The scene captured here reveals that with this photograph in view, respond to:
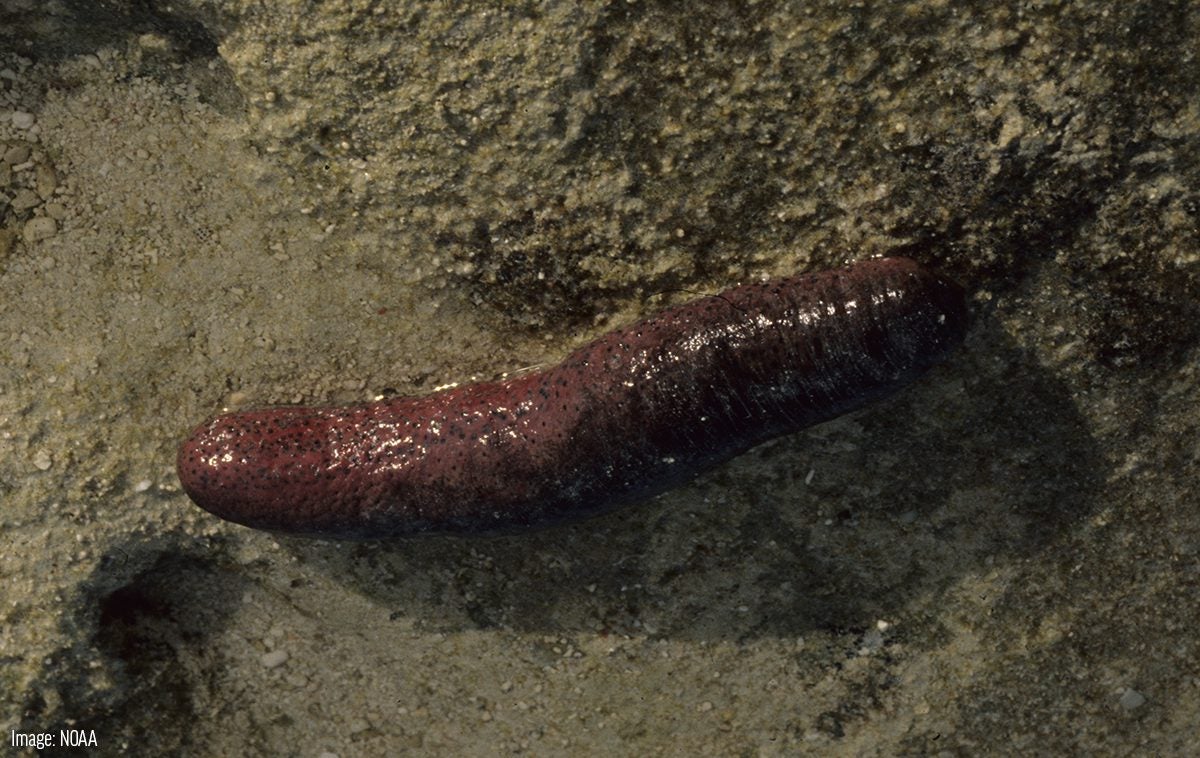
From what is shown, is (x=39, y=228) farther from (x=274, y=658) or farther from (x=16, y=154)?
(x=274, y=658)

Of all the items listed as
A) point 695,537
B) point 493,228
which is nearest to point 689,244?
point 493,228

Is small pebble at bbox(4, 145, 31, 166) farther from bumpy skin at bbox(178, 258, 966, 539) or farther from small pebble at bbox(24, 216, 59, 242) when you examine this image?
bumpy skin at bbox(178, 258, 966, 539)

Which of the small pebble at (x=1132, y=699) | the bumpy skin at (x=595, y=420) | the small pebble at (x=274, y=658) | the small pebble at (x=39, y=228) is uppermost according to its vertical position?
the small pebble at (x=39, y=228)

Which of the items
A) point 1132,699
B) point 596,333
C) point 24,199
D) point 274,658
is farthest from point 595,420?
point 1132,699

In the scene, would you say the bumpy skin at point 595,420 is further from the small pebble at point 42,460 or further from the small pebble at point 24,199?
the small pebble at point 24,199

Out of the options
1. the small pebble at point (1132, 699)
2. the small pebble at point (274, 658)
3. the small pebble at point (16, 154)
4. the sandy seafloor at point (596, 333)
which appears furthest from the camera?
the small pebble at point (274, 658)

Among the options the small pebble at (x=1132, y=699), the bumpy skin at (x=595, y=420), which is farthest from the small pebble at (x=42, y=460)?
the small pebble at (x=1132, y=699)

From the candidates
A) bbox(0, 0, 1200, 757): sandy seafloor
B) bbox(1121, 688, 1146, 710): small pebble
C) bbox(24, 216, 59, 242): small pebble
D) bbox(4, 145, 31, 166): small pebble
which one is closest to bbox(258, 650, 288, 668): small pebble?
bbox(0, 0, 1200, 757): sandy seafloor
